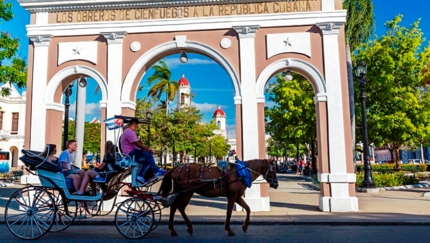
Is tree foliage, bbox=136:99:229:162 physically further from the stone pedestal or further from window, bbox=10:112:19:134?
window, bbox=10:112:19:134

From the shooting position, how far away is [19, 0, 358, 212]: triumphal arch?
11.2 meters

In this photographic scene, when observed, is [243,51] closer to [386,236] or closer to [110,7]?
[110,7]

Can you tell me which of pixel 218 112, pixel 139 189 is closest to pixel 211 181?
pixel 139 189

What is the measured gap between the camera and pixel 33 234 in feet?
24.5

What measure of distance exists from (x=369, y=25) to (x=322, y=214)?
15234 millimetres

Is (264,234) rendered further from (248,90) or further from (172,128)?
(172,128)

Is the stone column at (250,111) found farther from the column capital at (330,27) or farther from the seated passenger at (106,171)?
the seated passenger at (106,171)

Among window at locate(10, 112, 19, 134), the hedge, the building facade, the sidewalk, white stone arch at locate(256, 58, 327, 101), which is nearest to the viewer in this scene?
the sidewalk

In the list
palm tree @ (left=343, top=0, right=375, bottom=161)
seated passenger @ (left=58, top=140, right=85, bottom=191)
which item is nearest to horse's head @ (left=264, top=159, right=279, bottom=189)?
seated passenger @ (left=58, top=140, right=85, bottom=191)

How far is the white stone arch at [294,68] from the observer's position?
37.2 ft

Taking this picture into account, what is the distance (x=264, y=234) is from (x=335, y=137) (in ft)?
15.0

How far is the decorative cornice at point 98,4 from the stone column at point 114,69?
99cm

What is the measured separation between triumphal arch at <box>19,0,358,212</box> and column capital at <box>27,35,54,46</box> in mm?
33

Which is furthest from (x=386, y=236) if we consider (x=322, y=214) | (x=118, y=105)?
(x=118, y=105)
